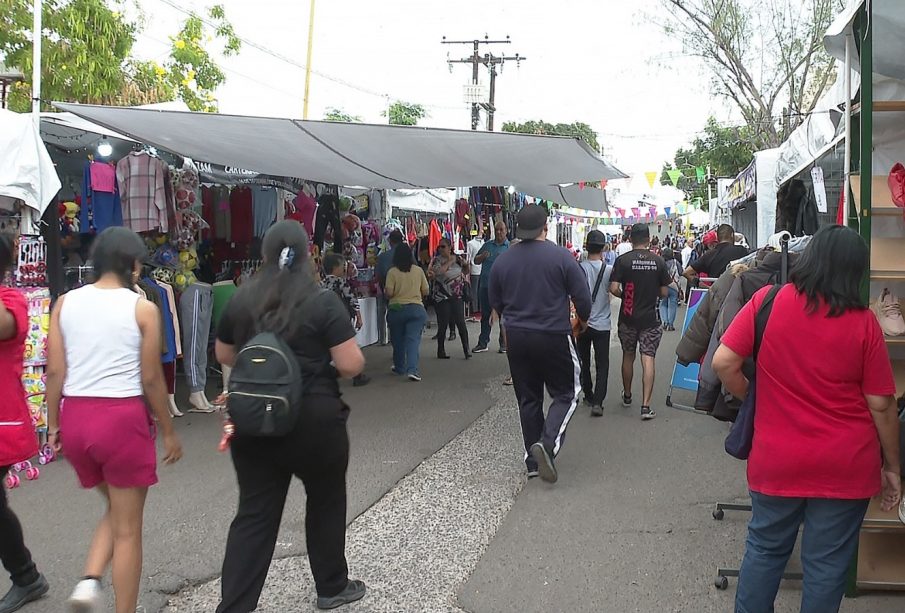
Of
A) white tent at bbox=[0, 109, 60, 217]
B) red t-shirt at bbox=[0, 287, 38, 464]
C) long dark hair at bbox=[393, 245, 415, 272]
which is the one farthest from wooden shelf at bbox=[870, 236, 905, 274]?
long dark hair at bbox=[393, 245, 415, 272]

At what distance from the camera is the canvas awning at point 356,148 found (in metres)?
5.84

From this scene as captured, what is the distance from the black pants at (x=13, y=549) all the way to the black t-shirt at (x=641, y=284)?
213 inches

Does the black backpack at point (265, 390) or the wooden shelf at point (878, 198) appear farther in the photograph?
the wooden shelf at point (878, 198)

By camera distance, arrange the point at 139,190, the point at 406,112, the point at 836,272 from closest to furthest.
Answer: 1. the point at 836,272
2. the point at 139,190
3. the point at 406,112

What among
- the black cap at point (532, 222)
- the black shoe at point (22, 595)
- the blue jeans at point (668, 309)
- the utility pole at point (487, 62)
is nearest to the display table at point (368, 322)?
the blue jeans at point (668, 309)

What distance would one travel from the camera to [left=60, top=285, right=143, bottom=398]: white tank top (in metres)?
3.00

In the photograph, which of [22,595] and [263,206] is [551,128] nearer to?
[263,206]

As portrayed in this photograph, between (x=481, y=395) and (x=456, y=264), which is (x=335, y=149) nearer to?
(x=481, y=395)

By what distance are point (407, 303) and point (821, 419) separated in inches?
263

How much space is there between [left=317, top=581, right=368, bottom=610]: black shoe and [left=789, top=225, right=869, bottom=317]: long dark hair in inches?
93.1

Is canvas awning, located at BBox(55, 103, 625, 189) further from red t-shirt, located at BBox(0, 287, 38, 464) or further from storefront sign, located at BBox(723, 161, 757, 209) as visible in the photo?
storefront sign, located at BBox(723, 161, 757, 209)

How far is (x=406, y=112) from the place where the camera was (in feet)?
129

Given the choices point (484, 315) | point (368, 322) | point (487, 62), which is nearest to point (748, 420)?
point (484, 315)

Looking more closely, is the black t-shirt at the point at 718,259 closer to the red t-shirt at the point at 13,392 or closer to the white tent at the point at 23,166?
the white tent at the point at 23,166
